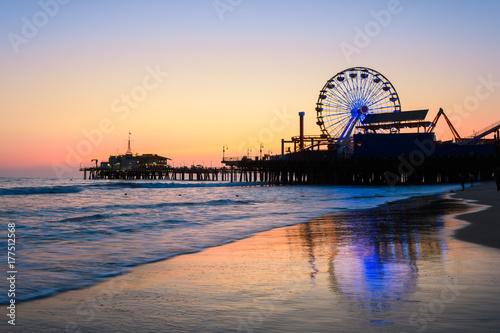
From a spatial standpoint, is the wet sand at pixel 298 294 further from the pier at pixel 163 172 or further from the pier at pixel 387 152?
the pier at pixel 163 172

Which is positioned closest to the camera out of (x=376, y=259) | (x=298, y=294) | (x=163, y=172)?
(x=298, y=294)

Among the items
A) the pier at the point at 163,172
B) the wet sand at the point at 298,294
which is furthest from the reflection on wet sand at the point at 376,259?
the pier at the point at 163,172

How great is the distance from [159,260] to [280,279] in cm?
357

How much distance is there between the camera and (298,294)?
19.1 feet

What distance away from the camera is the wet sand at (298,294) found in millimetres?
4578

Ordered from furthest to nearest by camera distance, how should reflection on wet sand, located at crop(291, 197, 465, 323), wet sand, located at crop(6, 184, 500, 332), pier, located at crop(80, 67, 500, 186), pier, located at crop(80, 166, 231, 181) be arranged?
pier, located at crop(80, 166, 231, 181) < pier, located at crop(80, 67, 500, 186) < reflection on wet sand, located at crop(291, 197, 465, 323) < wet sand, located at crop(6, 184, 500, 332)

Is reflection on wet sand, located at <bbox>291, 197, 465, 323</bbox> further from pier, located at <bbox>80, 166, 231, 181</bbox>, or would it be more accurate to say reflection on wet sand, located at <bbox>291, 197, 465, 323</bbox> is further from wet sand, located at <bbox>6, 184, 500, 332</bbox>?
pier, located at <bbox>80, 166, 231, 181</bbox>

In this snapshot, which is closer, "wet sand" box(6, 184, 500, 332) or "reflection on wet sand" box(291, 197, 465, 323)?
"wet sand" box(6, 184, 500, 332)

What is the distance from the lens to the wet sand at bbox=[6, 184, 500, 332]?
15.0ft

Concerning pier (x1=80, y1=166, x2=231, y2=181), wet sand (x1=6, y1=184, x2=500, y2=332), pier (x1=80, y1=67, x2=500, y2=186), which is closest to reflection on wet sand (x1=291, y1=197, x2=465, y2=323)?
wet sand (x1=6, y1=184, x2=500, y2=332)

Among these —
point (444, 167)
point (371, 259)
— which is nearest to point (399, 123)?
point (444, 167)

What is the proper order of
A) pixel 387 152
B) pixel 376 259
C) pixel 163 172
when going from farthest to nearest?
pixel 163 172 < pixel 387 152 < pixel 376 259

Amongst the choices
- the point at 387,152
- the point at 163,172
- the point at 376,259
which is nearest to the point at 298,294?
the point at 376,259

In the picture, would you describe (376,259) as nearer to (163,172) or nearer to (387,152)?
(387,152)
